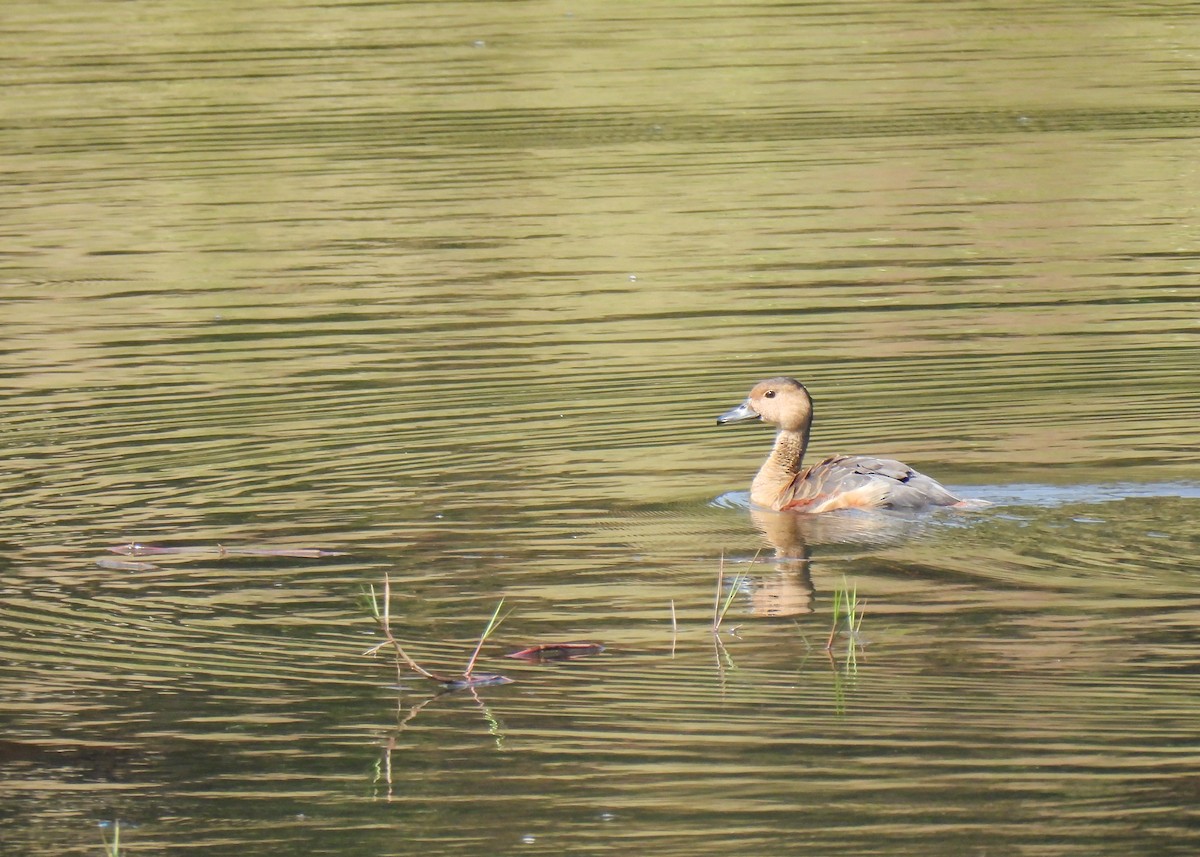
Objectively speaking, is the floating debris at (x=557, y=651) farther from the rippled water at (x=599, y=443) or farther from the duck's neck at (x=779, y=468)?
the duck's neck at (x=779, y=468)

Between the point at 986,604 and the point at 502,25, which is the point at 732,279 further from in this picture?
the point at 502,25

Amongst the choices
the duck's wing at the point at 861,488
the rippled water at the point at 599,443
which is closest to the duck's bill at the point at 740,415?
the rippled water at the point at 599,443

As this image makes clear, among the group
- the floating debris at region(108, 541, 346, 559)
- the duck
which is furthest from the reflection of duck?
the floating debris at region(108, 541, 346, 559)

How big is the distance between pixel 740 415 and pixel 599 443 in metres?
0.78

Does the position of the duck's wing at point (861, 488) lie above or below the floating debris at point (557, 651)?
above

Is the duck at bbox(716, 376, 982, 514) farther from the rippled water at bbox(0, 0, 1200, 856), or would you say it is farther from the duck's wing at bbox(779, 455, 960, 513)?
the rippled water at bbox(0, 0, 1200, 856)

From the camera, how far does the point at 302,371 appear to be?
42.6 feet

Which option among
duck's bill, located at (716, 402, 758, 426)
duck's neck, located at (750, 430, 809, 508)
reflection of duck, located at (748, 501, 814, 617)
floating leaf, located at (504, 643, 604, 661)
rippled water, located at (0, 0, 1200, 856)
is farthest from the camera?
duck's bill, located at (716, 402, 758, 426)

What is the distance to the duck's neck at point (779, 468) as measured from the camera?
10109mm

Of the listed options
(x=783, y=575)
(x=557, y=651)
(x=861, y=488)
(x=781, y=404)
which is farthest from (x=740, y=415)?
(x=557, y=651)

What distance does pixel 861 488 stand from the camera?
31.6 feet

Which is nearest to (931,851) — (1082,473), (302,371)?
(1082,473)

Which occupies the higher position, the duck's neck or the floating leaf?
the duck's neck

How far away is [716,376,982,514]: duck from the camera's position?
31.2ft
